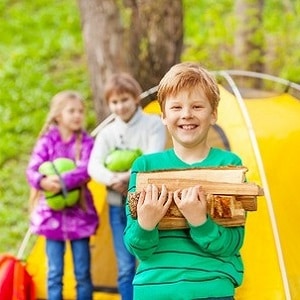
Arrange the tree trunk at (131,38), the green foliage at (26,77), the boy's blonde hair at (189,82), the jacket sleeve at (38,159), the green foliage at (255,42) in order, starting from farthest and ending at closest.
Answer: the green foliage at (255,42), the green foliage at (26,77), the tree trunk at (131,38), the jacket sleeve at (38,159), the boy's blonde hair at (189,82)

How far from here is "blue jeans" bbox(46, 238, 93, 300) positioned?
4.18 m

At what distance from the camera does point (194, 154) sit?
2.61 m

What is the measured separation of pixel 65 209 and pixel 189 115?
1791 millimetres

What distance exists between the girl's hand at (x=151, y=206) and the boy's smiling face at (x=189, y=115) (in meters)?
0.25

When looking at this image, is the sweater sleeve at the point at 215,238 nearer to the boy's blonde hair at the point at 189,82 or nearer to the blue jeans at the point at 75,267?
the boy's blonde hair at the point at 189,82

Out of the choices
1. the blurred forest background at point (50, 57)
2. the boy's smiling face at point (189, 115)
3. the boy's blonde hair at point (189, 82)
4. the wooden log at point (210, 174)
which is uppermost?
the blurred forest background at point (50, 57)

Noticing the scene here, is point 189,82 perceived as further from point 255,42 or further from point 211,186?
point 255,42

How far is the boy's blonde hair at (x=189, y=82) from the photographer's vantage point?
249 centimetres

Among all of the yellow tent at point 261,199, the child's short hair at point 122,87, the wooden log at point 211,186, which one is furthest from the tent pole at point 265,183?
the wooden log at point 211,186

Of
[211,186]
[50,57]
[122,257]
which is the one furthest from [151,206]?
[50,57]

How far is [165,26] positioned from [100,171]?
1997 mm

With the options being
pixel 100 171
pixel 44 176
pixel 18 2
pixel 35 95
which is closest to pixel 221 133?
pixel 100 171

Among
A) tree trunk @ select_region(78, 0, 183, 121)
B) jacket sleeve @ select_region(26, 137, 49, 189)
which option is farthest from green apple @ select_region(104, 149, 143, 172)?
tree trunk @ select_region(78, 0, 183, 121)

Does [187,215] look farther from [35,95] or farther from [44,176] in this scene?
[35,95]
